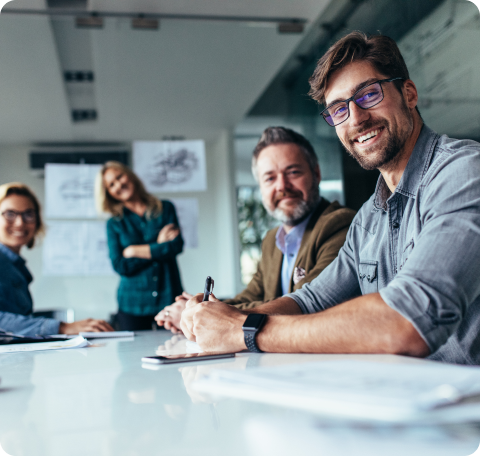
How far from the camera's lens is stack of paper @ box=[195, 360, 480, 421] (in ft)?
1.23

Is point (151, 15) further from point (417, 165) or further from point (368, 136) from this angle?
point (417, 165)

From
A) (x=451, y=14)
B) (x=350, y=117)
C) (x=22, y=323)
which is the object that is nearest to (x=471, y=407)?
(x=350, y=117)

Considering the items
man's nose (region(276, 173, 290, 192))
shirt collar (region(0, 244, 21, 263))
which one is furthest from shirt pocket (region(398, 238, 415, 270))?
shirt collar (region(0, 244, 21, 263))

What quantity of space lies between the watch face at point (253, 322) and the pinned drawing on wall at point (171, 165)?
9.33ft

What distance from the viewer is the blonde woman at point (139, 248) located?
113 inches

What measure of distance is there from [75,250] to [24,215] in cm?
115

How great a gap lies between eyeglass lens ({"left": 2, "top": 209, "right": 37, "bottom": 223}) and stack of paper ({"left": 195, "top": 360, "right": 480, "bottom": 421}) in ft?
7.23

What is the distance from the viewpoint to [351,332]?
30.6 inches

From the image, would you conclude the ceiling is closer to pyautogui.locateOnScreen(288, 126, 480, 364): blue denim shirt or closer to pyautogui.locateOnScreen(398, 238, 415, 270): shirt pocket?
pyautogui.locateOnScreen(288, 126, 480, 364): blue denim shirt

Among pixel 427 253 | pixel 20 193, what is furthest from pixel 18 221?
pixel 427 253

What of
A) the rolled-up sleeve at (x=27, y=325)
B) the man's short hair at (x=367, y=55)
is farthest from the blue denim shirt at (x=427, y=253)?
the rolled-up sleeve at (x=27, y=325)

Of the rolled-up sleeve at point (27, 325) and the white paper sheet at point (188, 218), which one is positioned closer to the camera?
the rolled-up sleeve at point (27, 325)

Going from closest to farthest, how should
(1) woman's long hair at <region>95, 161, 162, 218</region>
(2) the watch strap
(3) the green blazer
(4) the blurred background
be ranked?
(2) the watch strap
(3) the green blazer
(1) woman's long hair at <region>95, 161, 162, 218</region>
(4) the blurred background

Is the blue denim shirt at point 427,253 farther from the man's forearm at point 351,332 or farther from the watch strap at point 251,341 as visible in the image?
the watch strap at point 251,341
